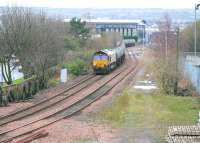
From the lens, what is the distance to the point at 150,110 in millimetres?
26969

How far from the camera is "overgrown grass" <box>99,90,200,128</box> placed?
23650 mm

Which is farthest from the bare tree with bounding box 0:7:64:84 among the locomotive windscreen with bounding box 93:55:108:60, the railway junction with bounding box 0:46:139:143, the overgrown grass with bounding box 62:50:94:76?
the locomotive windscreen with bounding box 93:55:108:60

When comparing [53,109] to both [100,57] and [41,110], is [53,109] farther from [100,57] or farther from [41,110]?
[100,57]

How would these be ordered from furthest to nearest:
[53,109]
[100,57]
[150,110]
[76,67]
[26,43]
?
[100,57] → [76,67] → [26,43] → [53,109] → [150,110]

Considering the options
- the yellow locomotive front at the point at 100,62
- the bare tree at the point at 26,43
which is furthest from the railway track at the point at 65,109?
the bare tree at the point at 26,43

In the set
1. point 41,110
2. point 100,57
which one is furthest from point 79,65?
point 41,110

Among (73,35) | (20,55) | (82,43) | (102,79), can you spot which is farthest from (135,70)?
(73,35)

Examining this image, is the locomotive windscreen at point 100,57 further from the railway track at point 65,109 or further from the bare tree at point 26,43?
the bare tree at point 26,43

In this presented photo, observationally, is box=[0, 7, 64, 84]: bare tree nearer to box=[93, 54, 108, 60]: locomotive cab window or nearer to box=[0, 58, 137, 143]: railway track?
box=[0, 58, 137, 143]: railway track

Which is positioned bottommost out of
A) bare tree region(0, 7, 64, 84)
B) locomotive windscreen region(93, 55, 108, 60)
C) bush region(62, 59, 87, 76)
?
bush region(62, 59, 87, 76)

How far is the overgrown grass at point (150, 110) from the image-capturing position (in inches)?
931

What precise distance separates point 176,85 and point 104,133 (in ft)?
47.9

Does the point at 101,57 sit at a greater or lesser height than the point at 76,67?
greater

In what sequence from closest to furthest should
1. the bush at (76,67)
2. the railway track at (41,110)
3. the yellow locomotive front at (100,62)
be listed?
the railway track at (41,110) → the bush at (76,67) → the yellow locomotive front at (100,62)
